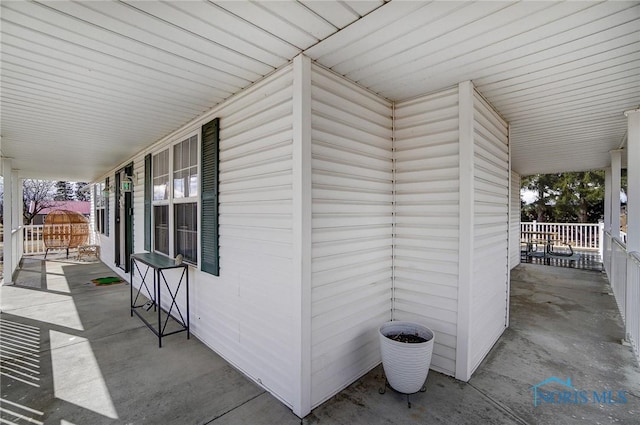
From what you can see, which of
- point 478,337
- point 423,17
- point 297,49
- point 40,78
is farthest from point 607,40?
point 40,78

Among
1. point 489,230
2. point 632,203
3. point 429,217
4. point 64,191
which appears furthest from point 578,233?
point 64,191

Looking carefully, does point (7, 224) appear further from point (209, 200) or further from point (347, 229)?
point (347, 229)

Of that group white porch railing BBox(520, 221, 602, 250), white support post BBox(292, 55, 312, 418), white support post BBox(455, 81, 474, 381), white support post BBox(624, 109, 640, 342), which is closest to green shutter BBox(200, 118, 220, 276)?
white support post BBox(292, 55, 312, 418)

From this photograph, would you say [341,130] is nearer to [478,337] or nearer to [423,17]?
[423,17]

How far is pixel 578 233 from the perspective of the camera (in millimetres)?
10984

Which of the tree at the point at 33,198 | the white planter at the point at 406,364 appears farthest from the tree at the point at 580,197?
the tree at the point at 33,198

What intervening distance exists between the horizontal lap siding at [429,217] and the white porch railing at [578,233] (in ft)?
33.2

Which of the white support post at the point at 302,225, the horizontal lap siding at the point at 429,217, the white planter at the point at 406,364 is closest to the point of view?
the white support post at the point at 302,225

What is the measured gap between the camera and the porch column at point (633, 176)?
135 inches

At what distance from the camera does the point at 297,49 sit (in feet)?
7.11

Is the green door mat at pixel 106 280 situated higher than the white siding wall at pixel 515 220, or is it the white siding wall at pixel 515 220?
the white siding wall at pixel 515 220

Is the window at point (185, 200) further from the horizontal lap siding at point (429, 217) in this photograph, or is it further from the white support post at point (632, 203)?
the white support post at point (632, 203)

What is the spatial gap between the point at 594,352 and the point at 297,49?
14.4ft

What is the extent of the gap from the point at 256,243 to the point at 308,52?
1.67m
